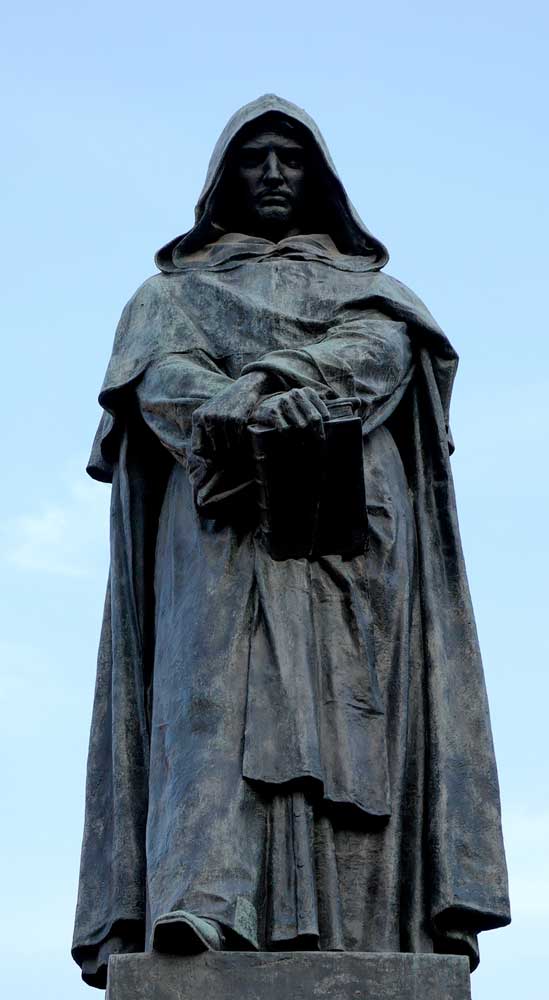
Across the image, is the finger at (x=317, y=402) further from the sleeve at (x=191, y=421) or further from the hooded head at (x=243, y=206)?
the hooded head at (x=243, y=206)

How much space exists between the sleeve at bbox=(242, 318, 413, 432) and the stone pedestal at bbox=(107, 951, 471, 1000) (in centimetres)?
284

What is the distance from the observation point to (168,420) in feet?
40.9

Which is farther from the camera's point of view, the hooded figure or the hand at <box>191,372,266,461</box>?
the hand at <box>191,372,266,461</box>

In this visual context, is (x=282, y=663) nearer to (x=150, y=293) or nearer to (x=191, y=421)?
(x=191, y=421)

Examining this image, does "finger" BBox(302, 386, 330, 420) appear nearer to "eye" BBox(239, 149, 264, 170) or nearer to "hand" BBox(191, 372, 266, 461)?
"hand" BBox(191, 372, 266, 461)

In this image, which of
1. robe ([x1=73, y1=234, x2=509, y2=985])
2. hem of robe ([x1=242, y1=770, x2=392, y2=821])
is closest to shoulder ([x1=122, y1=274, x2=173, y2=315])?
robe ([x1=73, y1=234, x2=509, y2=985])

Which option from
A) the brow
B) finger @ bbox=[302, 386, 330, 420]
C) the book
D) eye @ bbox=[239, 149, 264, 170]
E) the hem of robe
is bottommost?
the hem of robe

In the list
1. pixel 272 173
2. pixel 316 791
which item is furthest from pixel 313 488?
pixel 272 173

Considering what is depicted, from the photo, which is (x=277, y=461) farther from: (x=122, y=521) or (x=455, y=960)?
(x=455, y=960)

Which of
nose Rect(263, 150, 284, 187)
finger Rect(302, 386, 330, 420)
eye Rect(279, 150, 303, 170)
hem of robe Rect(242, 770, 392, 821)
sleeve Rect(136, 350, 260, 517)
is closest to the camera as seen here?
hem of robe Rect(242, 770, 392, 821)

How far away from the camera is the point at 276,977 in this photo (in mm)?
10727

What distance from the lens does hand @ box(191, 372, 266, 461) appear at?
Answer: 1172 centimetres

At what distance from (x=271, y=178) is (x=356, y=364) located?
151 centimetres

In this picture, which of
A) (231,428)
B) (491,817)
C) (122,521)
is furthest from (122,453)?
(491,817)
